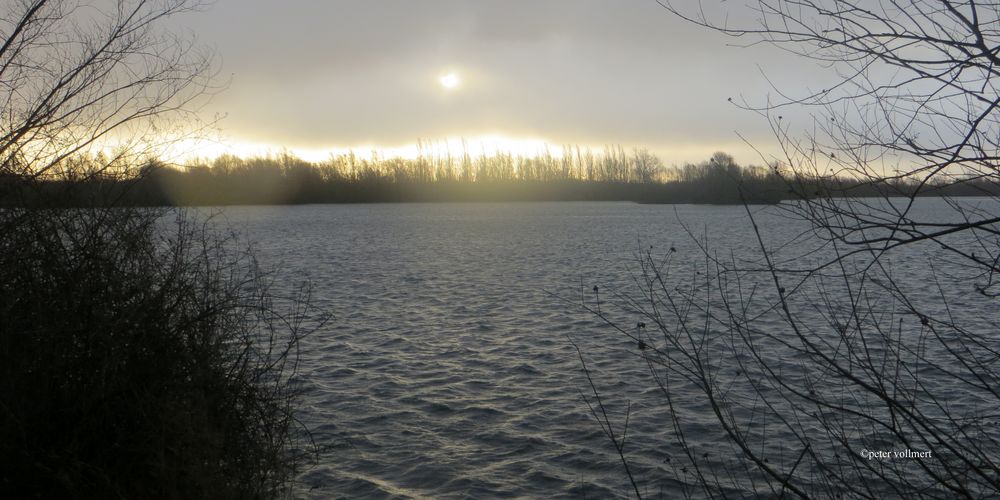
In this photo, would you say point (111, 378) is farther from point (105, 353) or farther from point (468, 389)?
point (468, 389)

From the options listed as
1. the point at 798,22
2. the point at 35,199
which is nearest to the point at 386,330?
the point at 35,199

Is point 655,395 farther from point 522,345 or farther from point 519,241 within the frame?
point 519,241

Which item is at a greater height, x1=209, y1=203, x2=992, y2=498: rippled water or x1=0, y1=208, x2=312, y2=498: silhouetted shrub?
x1=0, y1=208, x2=312, y2=498: silhouetted shrub

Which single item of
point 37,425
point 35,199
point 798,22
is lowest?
point 37,425

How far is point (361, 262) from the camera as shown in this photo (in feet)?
125

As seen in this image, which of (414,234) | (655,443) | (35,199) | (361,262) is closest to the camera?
(35,199)

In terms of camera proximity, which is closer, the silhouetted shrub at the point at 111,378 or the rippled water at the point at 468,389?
the silhouetted shrub at the point at 111,378

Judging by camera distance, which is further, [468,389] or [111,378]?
[468,389]

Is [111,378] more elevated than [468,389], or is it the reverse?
[111,378]

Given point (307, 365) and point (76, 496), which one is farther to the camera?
point (307, 365)

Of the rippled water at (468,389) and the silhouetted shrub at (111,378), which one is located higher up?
the silhouetted shrub at (111,378)

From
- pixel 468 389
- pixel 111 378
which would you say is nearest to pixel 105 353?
pixel 111 378

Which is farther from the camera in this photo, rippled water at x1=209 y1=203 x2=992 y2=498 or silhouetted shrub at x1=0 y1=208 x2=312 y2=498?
rippled water at x1=209 y1=203 x2=992 y2=498

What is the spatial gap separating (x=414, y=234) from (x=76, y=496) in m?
55.6
